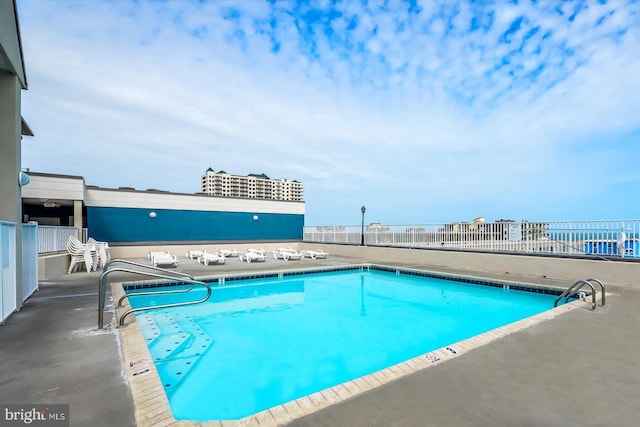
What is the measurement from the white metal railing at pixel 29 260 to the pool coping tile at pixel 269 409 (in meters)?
2.81

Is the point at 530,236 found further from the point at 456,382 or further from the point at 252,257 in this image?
the point at 252,257

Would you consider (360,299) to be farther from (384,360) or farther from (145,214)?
(145,214)

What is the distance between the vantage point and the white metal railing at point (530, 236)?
7508mm

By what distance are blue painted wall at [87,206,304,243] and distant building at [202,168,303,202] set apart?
51583 millimetres

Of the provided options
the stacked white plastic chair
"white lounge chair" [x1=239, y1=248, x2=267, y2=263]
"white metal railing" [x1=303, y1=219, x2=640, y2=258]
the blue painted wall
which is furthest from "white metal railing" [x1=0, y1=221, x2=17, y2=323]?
"white metal railing" [x1=303, y1=219, x2=640, y2=258]

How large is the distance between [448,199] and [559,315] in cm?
2217

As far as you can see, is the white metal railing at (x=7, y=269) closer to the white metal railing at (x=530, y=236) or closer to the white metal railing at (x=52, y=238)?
the white metal railing at (x=52, y=238)

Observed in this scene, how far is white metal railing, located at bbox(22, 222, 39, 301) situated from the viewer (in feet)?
16.3

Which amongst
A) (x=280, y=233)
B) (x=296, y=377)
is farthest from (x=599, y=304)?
(x=280, y=233)

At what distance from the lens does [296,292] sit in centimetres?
836

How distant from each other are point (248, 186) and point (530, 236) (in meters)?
78.1

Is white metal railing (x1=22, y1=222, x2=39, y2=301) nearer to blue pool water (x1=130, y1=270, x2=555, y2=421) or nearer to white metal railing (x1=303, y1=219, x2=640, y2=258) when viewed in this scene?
blue pool water (x1=130, y1=270, x2=555, y2=421)

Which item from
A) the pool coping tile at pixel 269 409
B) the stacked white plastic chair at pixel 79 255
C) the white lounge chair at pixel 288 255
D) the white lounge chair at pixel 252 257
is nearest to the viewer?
the pool coping tile at pixel 269 409

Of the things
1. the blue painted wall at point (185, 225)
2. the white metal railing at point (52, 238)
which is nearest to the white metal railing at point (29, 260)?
the white metal railing at point (52, 238)
